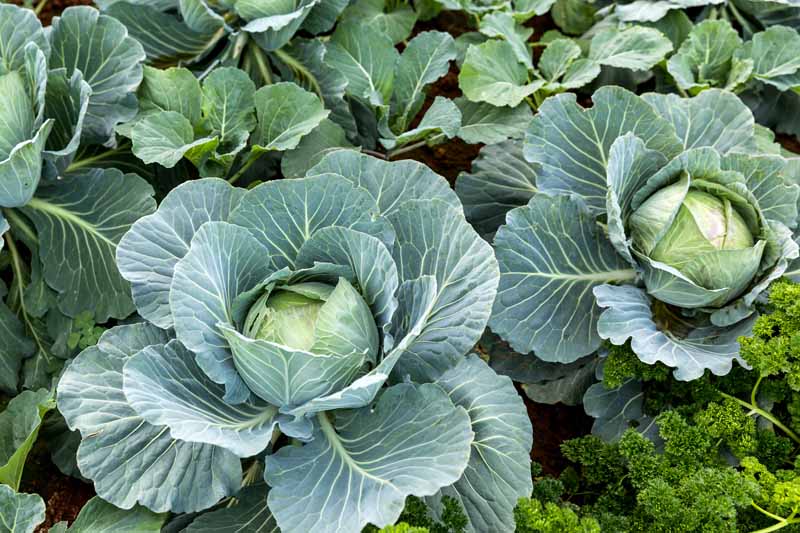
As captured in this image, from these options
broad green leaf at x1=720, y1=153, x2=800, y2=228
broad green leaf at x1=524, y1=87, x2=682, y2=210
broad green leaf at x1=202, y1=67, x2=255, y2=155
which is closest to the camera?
broad green leaf at x1=720, y1=153, x2=800, y2=228

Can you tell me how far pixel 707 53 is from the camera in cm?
348

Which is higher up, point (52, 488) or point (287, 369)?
point (287, 369)

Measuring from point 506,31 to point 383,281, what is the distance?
1.81 meters

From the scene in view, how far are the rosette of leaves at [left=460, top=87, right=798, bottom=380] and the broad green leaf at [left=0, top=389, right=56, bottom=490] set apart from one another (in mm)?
1499

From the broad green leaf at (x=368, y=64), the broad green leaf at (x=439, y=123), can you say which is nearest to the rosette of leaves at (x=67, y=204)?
the broad green leaf at (x=368, y=64)

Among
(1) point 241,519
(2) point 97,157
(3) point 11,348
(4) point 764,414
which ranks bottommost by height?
(4) point 764,414

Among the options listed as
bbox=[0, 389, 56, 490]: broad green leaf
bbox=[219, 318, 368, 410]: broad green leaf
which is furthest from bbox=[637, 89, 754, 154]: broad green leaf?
bbox=[0, 389, 56, 490]: broad green leaf

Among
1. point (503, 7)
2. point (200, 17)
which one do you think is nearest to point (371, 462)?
point (200, 17)

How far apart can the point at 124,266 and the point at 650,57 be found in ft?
7.78

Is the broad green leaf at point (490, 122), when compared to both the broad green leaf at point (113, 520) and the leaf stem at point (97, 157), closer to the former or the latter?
the leaf stem at point (97, 157)

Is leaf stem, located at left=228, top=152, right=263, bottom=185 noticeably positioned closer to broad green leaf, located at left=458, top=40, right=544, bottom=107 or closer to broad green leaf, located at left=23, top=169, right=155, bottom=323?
broad green leaf, located at left=23, top=169, right=155, bottom=323

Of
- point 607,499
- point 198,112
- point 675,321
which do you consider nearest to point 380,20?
point 198,112

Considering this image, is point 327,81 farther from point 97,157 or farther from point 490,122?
point 97,157

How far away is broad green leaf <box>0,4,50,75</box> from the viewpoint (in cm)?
285
